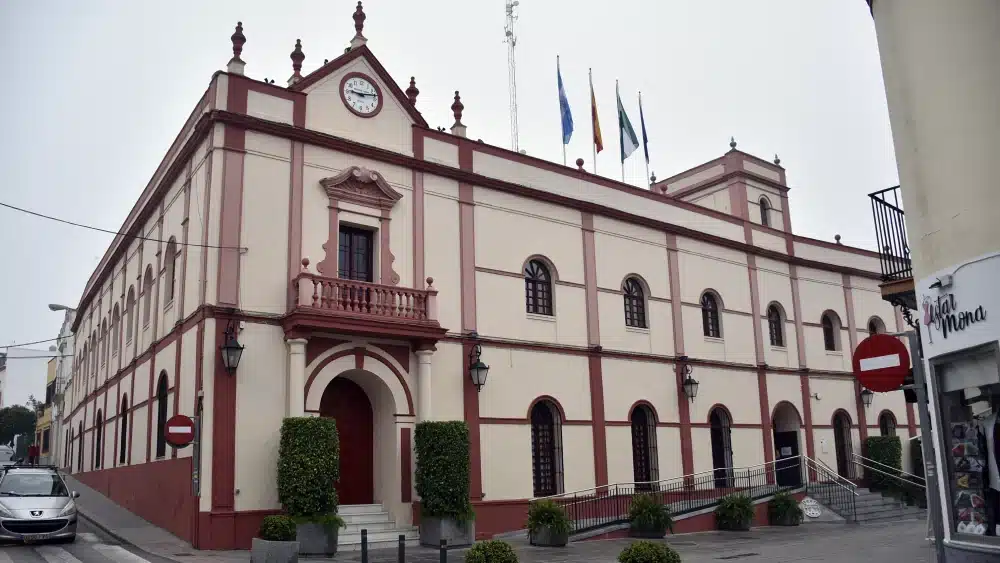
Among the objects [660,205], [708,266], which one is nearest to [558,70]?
[660,205]

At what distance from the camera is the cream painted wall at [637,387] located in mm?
22750

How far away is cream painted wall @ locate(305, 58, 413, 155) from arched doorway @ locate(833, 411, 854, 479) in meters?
18.6

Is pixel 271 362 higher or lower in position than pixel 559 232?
lower

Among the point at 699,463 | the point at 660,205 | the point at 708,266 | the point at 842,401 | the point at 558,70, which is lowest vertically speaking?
the point at 699,463

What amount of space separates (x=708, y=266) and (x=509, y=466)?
10250 mm

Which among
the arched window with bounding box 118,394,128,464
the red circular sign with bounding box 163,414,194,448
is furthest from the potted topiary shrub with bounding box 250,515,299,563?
the arched window with bounding box 118,394,128,464

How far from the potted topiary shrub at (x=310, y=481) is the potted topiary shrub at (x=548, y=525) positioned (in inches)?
175

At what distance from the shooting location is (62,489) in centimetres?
1731

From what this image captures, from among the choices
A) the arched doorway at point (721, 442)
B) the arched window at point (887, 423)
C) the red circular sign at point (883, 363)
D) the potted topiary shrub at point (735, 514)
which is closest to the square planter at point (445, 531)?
the potted topiary shrub at point (735, 514)

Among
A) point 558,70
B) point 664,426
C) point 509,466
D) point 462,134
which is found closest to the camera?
point 509,466

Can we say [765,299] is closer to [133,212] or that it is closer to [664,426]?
[664,426]

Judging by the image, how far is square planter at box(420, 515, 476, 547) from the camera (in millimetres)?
17391

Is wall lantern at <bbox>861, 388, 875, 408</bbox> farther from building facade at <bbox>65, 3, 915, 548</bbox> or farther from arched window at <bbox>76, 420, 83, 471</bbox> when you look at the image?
arched window at <bbox>76, 420, 83, 471</bbox>

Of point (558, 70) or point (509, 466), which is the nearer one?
point (509, 466)
